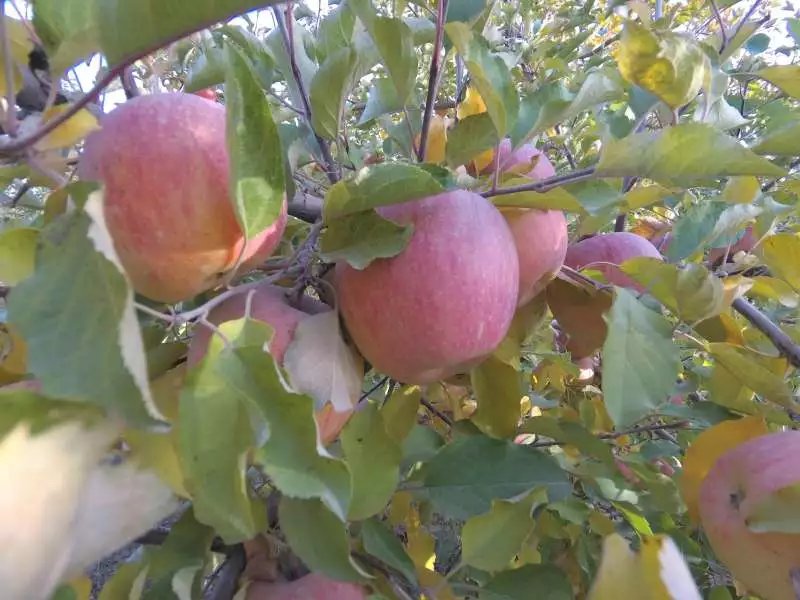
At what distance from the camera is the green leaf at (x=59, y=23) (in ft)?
1.55

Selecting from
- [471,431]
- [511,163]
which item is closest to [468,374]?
[471,431]

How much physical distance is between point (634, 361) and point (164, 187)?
43cm

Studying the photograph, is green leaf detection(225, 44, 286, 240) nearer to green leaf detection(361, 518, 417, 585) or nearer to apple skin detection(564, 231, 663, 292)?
green leaf detection(361, 518, 417, 585)

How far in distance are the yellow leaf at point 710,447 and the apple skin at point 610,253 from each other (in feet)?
0.73

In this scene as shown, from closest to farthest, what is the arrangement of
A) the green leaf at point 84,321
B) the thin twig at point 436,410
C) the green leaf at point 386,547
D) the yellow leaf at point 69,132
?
the green leaf at point 84,321 → the yellow leaf at point 69,132 → the green leaf at point 386,547 → the thin twig at point 436,410

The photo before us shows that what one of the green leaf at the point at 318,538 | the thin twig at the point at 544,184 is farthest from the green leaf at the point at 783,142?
the green leaf at the point at 318,538

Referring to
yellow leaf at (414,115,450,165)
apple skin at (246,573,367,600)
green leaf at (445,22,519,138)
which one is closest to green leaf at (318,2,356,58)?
yellow leaf at (414,115,450,165)

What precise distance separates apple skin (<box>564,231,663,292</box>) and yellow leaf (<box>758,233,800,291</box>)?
0.55 feet

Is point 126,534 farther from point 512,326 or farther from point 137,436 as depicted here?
point 512,326

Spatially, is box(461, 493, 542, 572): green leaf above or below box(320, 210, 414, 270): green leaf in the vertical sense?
below

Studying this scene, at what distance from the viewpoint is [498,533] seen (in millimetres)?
651

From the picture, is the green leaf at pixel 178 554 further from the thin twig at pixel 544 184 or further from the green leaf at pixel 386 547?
the thin twig at pixel 544 184

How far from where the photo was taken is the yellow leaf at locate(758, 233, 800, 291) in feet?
2.49

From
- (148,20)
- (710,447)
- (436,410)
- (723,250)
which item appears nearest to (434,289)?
(148,20)
